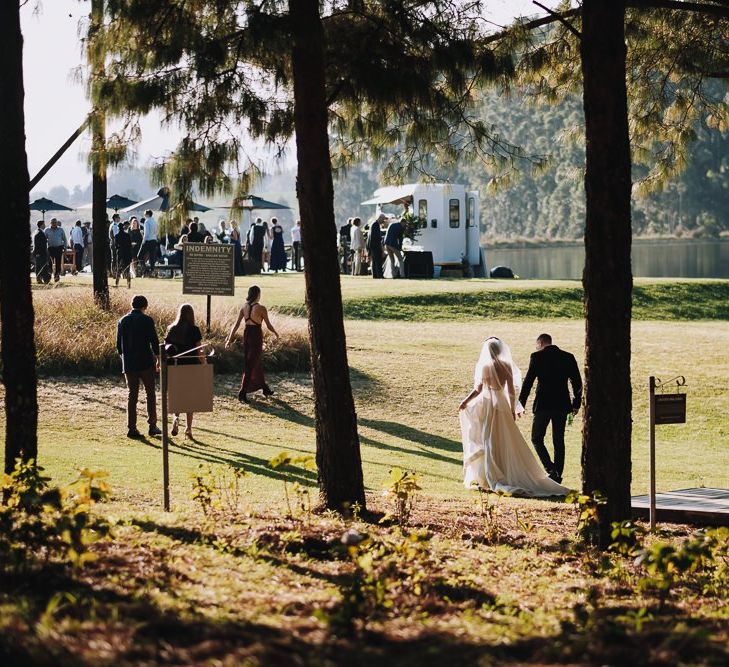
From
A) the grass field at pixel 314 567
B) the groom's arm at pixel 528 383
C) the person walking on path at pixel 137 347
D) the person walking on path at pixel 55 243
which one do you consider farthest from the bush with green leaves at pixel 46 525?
the person walking on path at pixel 55 243

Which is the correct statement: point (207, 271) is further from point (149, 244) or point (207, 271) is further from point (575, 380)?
point (149, 244)

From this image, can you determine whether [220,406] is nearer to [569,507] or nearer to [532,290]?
[569,507]

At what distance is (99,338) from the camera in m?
18.9

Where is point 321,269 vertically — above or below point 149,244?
below

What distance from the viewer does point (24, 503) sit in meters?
6.82

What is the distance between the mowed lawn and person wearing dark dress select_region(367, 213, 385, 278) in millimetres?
8042

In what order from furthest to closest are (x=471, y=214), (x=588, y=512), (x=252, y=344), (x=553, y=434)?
(x=471, y=214) → (x=252, y=344) → (x=553, y=434) → (x=588, y=512)

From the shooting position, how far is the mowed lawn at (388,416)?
43.0ft

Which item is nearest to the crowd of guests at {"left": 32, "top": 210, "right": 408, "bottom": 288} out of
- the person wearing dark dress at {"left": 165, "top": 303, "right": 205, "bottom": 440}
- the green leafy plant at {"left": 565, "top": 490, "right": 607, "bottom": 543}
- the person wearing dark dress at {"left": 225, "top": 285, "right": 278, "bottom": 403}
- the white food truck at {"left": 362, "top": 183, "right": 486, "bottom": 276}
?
the white food truck at {"left": 362, "top": 183, "right": 486, "bottom": 276}

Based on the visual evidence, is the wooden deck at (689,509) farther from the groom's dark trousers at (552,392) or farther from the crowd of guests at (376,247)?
the crowd of guests at (376,247)

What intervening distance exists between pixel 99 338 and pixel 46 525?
12340mm

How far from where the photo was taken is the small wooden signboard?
8.93 meters

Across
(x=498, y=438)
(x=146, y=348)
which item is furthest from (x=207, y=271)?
(x=498, y=438)

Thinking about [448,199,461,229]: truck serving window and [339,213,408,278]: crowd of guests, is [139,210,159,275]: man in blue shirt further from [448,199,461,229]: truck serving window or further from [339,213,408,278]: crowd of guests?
[448,199,461,229]: truck serving window
